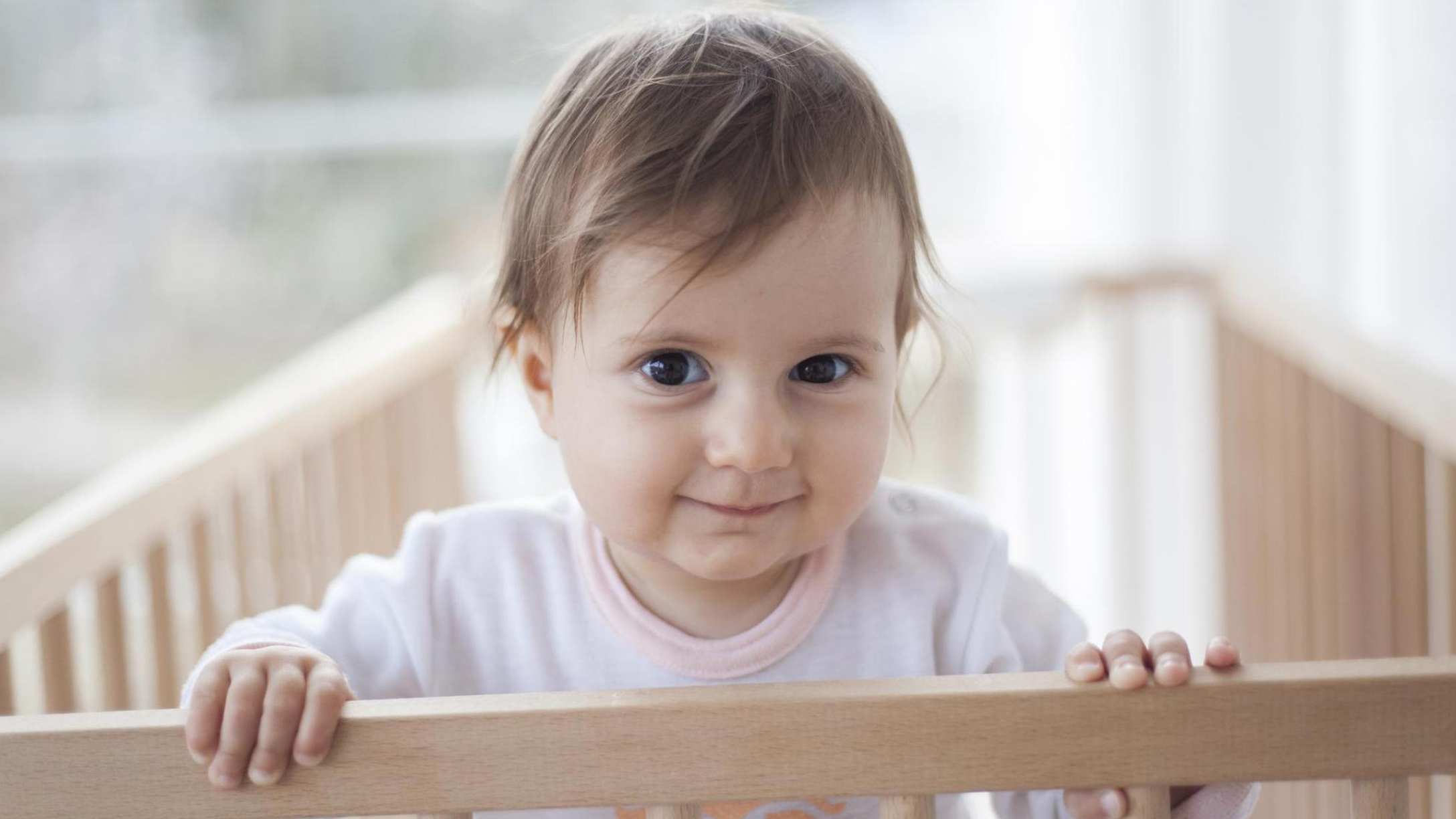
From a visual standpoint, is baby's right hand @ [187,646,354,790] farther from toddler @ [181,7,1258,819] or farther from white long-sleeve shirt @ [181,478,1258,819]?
white long-sleeve shirt @ [181,478,1258,819]

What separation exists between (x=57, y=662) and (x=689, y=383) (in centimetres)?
57

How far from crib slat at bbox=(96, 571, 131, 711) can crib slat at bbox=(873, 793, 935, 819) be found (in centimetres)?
66

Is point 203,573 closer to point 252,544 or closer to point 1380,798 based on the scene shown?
point 252,544

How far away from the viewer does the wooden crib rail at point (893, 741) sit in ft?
1.90

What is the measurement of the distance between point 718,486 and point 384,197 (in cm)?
197

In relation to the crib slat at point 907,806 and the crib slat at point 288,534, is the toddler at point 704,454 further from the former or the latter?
the crib slat at point 288,534

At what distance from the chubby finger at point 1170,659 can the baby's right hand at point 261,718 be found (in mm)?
356

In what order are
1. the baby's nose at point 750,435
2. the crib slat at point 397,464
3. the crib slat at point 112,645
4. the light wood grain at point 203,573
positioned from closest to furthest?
the baby's nose at point 750,435
the crib slat at point 112,645
the light wood grain at point 203,573
the crib slat at point 397,464

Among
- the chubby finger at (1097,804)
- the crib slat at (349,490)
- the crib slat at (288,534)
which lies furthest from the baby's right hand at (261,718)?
the crib slat at (349,490)

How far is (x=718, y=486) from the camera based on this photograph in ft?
2.43

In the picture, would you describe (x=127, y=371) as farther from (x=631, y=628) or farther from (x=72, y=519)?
(x=631, y=628)

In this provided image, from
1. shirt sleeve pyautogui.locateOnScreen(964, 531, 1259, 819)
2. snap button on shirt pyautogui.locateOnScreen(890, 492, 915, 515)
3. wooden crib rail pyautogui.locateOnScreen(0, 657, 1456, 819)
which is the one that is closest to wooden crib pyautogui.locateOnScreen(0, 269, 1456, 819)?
wooden crib rail pyautogui.locateOnScreen(0, 657, 1456, 819)

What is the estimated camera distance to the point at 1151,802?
1.96ft

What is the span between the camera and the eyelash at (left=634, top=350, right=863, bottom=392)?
0.74 m
